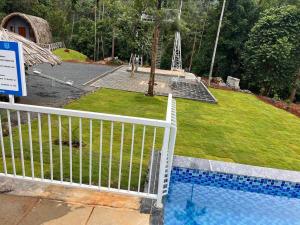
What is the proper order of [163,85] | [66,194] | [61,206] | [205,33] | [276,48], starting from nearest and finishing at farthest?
[61,206]
[66,194]
[163,85]
[276,48]
[205,33]

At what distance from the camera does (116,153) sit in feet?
17.5

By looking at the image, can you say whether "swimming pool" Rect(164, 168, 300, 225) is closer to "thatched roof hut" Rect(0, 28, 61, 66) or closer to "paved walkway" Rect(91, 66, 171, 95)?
"thatched roof hut" Rect(0, 28, 61, 66)

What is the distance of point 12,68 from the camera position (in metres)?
2.64

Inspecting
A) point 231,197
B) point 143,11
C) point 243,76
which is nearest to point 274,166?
point 231,197

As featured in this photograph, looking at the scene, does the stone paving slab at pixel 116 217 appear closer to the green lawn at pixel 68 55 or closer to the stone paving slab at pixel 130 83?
the stone paving slab at pixel 130 83

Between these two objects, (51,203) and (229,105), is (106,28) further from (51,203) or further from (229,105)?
(51,203)

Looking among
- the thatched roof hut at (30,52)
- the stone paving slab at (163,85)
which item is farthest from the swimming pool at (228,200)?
the stone paving slab at (163,85)

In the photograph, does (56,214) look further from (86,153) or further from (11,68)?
(86,153)

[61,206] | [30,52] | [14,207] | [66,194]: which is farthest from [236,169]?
Answer: [30,52]

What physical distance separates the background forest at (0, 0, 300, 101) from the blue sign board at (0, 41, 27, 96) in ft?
24.6

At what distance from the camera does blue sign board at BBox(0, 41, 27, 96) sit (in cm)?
258

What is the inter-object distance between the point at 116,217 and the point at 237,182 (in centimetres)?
251

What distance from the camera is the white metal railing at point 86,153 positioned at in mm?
2746

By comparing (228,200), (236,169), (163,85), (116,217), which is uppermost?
(116,217)
